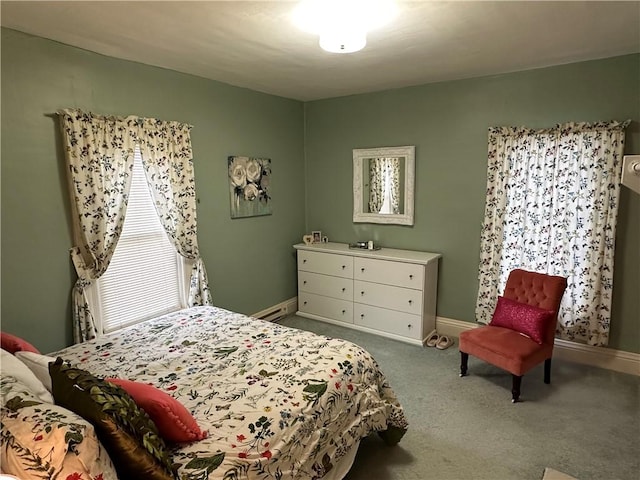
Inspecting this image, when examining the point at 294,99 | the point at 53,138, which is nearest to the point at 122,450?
the point at 53,138

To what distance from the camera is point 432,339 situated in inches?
154

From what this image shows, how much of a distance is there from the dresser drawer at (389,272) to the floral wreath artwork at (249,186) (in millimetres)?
1181

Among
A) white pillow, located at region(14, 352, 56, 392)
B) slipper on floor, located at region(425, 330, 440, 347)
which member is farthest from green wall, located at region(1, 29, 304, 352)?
slipper on floor, located at region(425, 330, 440, 347)

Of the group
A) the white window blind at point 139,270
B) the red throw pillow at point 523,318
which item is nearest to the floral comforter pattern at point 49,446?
the white window blind at point 139,270

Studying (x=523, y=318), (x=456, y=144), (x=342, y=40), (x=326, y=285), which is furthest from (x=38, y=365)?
(x=456, y=144)

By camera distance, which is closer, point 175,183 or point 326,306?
point 175,183

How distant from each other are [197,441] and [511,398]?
2331 millimetres

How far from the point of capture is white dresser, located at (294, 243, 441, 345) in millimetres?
3799

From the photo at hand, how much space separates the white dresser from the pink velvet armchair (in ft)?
2.38

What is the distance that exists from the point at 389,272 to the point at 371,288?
282 mm

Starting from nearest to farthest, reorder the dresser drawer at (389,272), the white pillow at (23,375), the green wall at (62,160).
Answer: the white pillow at (23,375), the green wall at (62,160), the dresser drawer at (389,272)

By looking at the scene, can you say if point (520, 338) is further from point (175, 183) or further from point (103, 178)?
point (103, 178)

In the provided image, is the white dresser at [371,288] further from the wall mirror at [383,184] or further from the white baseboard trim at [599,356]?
the white baseboard trim at [599,356]

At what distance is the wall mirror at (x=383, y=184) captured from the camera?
13.4ft
